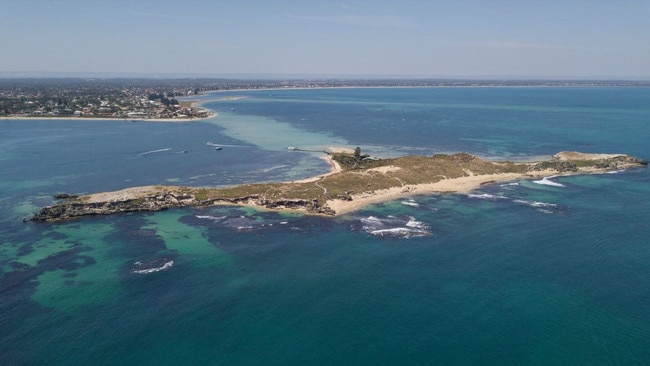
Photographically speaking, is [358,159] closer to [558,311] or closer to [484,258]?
[484,258]

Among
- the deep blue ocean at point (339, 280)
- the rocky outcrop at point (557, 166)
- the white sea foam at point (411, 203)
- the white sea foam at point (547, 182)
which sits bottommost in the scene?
the deep blue ocean at point (339, 280)

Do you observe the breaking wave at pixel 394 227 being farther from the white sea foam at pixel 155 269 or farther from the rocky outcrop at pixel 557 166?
the rocky outcrop at pixel 557 166

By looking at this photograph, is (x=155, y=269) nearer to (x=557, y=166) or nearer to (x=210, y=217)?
(x=210, y=217)

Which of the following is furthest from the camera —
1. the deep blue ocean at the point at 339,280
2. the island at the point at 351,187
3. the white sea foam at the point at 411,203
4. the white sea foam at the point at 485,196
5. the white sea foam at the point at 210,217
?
the white sea foam at the point at 485,196

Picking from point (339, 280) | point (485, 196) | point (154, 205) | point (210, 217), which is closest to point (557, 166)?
point (485, 196)

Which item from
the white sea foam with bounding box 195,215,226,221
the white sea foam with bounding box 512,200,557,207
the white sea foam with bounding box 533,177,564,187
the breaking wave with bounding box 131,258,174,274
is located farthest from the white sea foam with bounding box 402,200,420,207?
the breaking wave with bounding box 131,258,174,274

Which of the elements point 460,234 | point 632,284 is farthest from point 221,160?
point 632,284

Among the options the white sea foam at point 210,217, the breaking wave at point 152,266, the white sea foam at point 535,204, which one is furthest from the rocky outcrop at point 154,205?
the white sea foam at point 535,204
